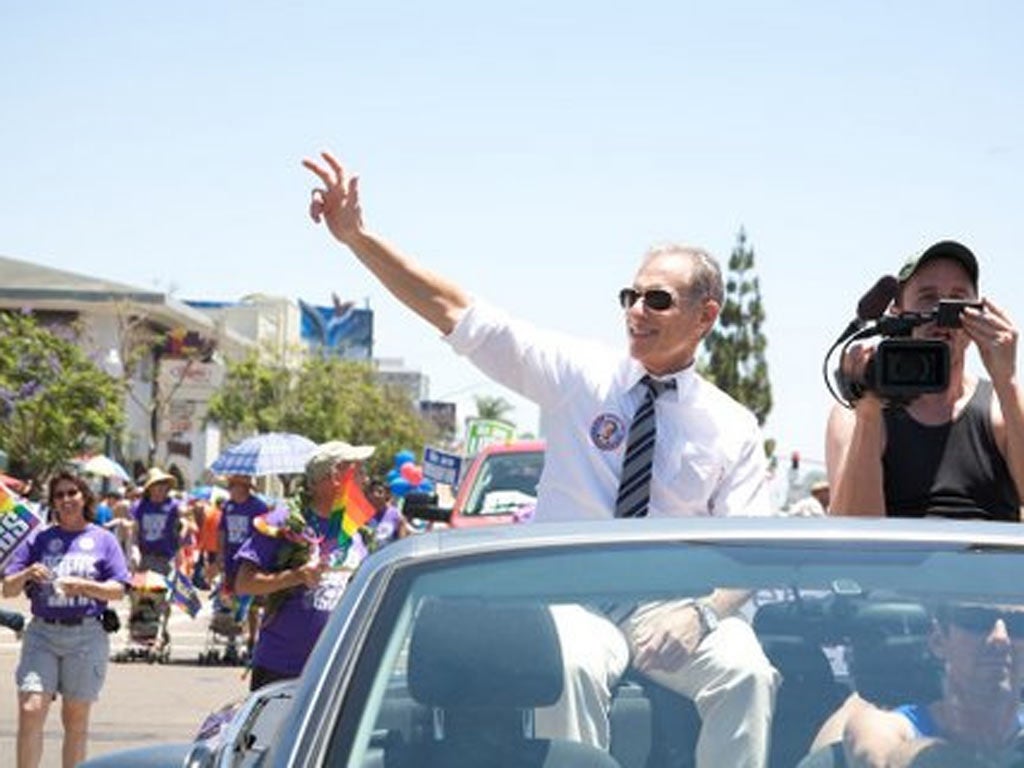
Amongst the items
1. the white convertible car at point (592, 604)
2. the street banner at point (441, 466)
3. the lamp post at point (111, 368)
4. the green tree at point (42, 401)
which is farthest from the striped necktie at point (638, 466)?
the lamp post at point (111, 368)

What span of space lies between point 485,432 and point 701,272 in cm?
2885

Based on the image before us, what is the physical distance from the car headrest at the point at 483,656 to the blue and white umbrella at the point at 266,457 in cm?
1516

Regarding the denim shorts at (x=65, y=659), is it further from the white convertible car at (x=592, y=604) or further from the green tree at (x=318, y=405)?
the green tree at (x=318, y=405)

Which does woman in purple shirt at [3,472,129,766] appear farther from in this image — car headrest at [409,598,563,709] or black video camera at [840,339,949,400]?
car headrest at [409,598,563,709]

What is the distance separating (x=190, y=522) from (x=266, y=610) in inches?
771

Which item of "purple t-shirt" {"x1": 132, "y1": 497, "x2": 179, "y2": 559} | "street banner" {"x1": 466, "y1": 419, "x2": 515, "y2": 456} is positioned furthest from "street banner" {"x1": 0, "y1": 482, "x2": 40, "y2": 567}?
"street banner" {"x1": 466, "y1": 419, "x2": 515, "y2": 456}

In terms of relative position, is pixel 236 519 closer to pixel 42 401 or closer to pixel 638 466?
pixel 638 466

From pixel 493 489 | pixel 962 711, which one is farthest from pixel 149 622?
pixel 962 711

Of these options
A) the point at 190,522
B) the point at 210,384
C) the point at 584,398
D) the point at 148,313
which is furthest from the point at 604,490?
the point at 210,384

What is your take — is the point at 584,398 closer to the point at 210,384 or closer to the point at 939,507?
the point at 939,507

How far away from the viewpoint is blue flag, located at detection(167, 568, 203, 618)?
75.9 ft

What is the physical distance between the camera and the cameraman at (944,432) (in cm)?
616

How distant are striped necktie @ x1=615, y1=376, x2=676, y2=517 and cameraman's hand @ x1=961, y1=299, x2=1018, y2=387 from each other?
890 millimetres

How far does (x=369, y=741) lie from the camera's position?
3.62 metres
